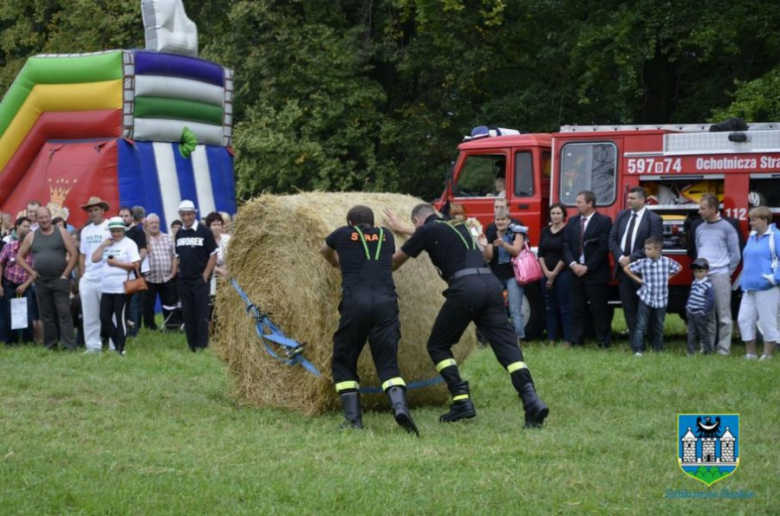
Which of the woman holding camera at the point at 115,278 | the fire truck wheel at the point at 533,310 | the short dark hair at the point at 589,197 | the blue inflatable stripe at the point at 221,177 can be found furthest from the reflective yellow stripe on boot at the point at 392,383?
the blue inflatable stripe at the point at 221,177

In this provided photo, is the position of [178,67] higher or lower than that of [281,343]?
higher

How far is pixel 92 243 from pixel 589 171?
6.51 m

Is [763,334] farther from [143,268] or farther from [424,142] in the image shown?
[424,142]

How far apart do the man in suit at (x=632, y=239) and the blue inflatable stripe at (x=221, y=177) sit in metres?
8.97

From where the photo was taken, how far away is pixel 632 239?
49.7ft

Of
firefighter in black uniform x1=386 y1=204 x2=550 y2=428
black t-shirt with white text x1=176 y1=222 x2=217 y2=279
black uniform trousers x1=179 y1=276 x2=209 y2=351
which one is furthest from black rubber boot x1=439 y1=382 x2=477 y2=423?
black t-shirt with white text x1=176 y1=222 x2=217 y2=279

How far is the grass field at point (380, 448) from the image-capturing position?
7402 millimetres

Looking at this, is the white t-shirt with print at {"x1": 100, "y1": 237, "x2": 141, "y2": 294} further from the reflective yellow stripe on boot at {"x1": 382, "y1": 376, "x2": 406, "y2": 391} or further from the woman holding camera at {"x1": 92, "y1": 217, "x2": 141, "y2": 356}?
the reflective yellow stripe on boot at {"x1": 382, "y1": 376, "x2": 406, "y2": 391}

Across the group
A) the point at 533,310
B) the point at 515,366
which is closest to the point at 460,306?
the point at 515,366

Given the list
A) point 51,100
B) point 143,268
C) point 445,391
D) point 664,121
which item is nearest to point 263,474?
point 445,391

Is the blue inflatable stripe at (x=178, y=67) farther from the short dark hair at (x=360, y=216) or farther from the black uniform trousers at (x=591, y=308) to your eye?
the short dark hair at (x=360, y=216)

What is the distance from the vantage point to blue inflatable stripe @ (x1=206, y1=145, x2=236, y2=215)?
72.5 ft

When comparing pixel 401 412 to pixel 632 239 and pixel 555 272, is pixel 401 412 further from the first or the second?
pixel 555 272

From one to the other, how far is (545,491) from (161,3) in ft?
53.8
